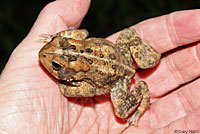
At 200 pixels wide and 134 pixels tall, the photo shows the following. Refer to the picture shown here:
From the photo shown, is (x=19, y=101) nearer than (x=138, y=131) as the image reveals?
Yes

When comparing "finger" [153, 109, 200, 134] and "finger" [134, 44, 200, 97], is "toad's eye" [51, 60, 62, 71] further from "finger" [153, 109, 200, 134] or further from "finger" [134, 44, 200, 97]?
"finger" [153, 109, 200, 134]

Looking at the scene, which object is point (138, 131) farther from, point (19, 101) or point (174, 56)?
point (19, 101)

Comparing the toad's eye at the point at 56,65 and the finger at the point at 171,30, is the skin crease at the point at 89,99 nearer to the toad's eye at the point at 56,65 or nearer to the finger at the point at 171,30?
the finger at the point at 171,30

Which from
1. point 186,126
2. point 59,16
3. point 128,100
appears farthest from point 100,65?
point 186,126

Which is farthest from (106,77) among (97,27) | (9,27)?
(9,27)

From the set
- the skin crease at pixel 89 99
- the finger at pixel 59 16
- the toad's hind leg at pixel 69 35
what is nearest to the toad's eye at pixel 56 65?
the skin crease at pixel 89 99

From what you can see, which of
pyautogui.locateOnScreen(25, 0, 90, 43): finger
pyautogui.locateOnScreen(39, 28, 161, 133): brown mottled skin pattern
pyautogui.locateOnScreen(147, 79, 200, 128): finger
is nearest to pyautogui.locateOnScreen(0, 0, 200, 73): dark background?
pyautogui.locateOnScreen(25, 0, 90, 43): finger

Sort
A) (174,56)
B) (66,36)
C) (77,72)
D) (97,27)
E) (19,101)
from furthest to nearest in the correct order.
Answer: (97,27) < (174,56) < (66,36) < (77,72) < (19,101)
